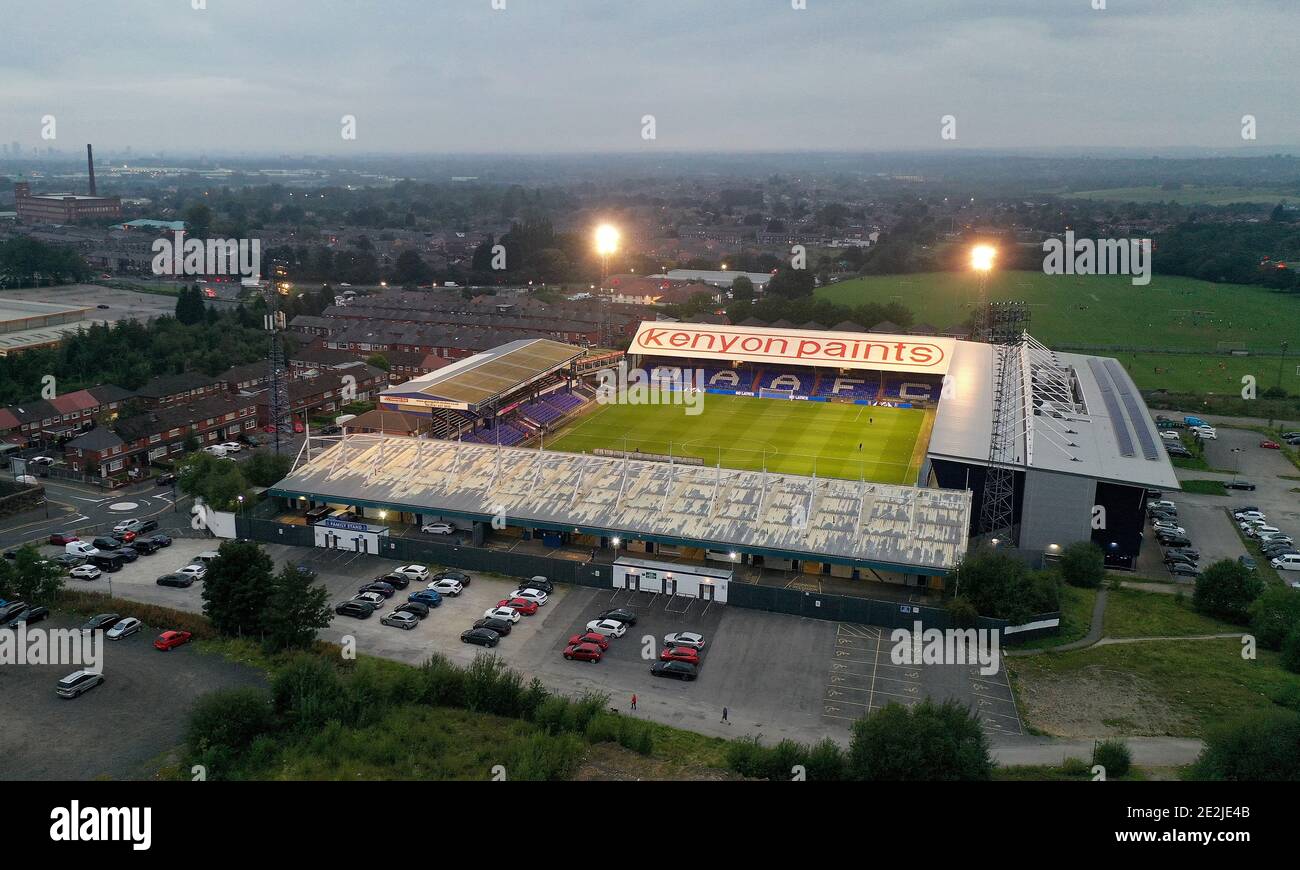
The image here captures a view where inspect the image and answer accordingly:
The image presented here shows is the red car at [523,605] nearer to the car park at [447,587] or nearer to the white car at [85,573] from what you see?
the car park at [447,587]

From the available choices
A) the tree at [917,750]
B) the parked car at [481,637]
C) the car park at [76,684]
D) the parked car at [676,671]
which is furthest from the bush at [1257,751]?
the car park at [76,684]

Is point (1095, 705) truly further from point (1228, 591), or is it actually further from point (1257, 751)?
point (1228, 591)

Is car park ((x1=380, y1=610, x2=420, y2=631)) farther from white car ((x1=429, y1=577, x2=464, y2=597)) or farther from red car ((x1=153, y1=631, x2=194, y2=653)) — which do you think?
red car ((x1=153, y1=631, x2=194, y2=653))

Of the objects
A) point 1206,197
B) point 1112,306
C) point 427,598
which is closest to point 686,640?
point 427,598

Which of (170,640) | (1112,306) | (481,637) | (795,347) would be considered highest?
(1112,306)

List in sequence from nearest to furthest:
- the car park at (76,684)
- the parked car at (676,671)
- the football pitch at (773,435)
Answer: the car park at (76,684) → the parked car at (676,671) → the football pitch at (773,435)
